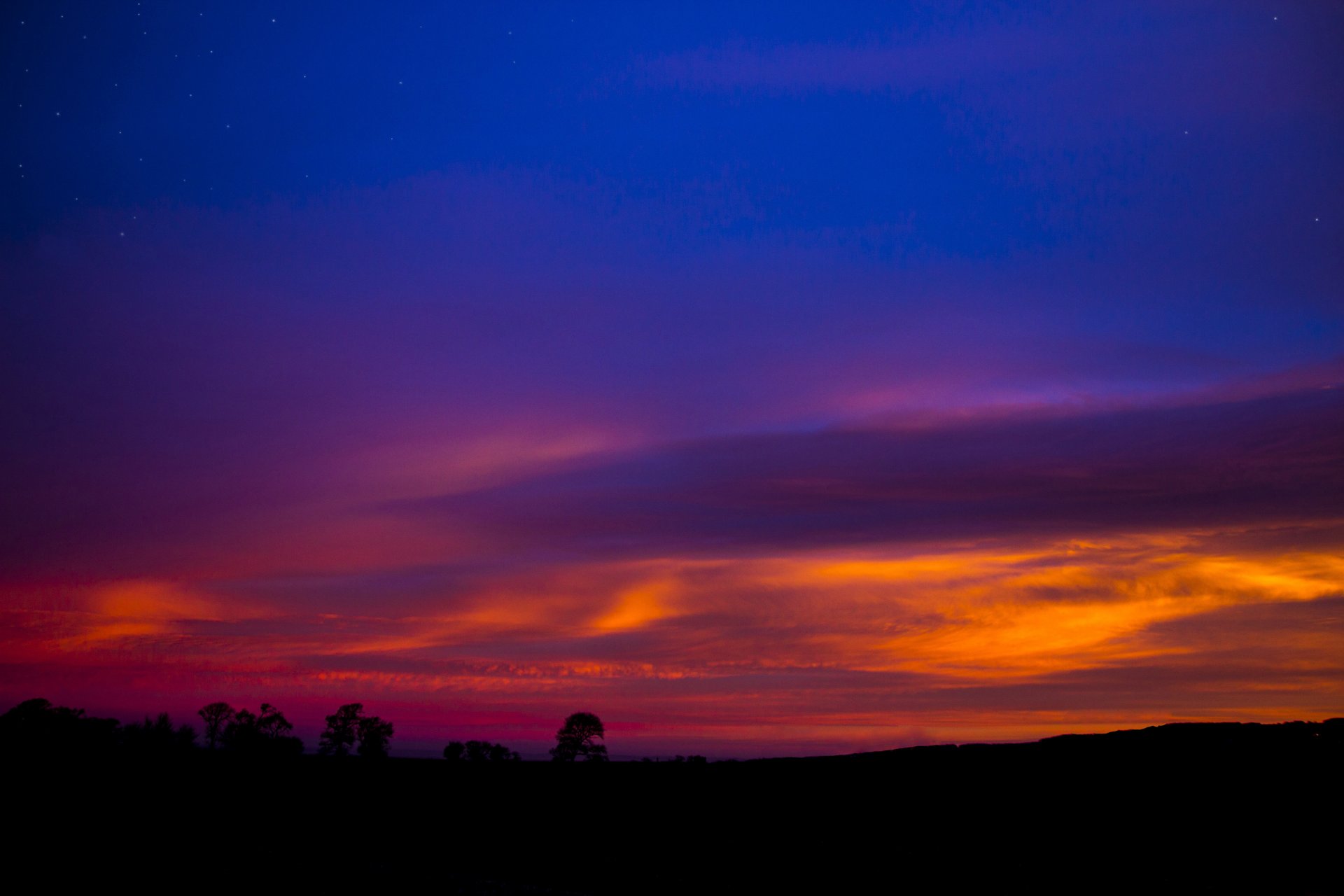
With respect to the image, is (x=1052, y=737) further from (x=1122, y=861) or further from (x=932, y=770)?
(x=1122, y=861)

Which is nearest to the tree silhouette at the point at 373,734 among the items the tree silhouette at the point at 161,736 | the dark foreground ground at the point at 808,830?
the tree silhouette at the point at 161,736

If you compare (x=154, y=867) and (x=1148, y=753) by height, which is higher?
(x=1148, y=753)

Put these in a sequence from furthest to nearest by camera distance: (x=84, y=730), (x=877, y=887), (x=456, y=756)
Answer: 1. (x=456, y=756)
2. (x=84, y=730)
3. (x=877, y=887)

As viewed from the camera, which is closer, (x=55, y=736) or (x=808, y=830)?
(x=808, y=830)

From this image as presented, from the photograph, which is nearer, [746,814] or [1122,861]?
[1122,861]

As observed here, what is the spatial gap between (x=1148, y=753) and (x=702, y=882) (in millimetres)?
22338

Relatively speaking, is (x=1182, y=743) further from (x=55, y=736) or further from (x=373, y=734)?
(x=373, y=734)

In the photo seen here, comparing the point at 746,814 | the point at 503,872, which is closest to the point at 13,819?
the point at 503,872

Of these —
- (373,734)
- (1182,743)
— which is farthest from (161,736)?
(1182,743)

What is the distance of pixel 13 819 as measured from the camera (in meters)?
38.0

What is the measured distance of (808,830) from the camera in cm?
3916

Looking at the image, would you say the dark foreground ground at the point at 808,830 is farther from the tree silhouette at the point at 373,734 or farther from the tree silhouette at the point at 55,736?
the tree silhouette at the point at 373,734

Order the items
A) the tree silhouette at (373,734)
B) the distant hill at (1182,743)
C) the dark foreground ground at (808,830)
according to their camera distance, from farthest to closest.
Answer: the tree silhouette at (373,734), the distant hill at (1182,743), the dark foreground ground at (808,830)

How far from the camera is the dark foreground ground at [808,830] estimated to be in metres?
28.9
